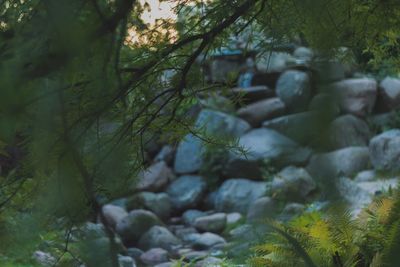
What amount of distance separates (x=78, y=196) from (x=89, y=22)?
370 mm

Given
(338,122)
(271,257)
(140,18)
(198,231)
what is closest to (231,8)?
(140,18)

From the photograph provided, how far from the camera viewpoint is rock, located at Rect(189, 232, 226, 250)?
1065cm

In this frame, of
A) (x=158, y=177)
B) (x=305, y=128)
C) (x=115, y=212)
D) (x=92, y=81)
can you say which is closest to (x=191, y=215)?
(x=158, y=177)

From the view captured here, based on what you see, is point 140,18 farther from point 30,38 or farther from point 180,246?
point 180,246

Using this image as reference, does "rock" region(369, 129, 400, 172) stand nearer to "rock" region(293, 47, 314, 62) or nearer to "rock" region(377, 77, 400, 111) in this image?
"rock" region(377, 77, 400, 111)

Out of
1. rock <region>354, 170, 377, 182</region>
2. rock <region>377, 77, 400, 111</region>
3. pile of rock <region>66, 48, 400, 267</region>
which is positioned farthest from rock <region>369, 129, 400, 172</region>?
rock <region>377, 77, 400, 111</region>

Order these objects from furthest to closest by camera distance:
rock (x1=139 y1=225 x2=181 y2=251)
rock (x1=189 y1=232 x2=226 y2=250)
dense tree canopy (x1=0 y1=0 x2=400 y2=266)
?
1. rock (x1=139 y1=225 x2=181 y2=251)
2. rock (x1=189 y1=232 x2=226 y2=250)
3. dense tree canopy (x1=0 y1=0 x2=400 y2=266)

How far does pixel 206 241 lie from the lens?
1073cm

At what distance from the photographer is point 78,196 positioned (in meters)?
1.55

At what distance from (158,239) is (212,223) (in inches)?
48.8

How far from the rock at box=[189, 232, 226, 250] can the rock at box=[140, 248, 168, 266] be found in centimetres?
66

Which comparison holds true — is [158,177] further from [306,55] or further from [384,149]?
[306,55]

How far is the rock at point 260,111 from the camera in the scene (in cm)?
1447

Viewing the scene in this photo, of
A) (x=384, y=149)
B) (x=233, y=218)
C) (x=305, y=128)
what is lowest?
(x=305, y=128)
